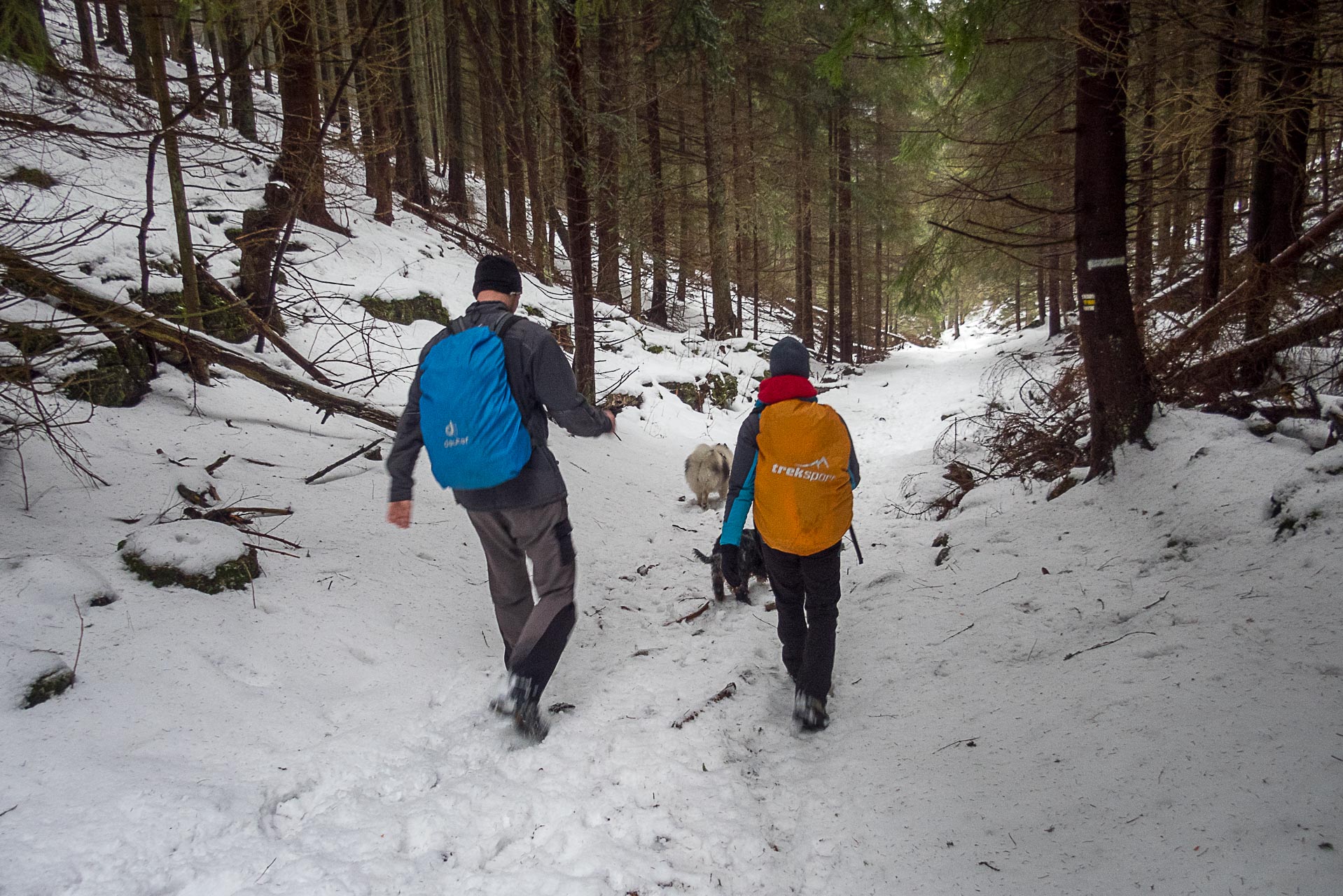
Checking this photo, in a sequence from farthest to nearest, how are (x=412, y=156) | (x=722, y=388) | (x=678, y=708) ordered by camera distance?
(x=412, y=156)
(x=722, y=388)
(x=678, y=708)

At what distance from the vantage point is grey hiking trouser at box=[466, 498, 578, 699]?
3.18m

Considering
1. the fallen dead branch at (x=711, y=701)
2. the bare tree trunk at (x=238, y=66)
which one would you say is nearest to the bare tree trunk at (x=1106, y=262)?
the fallen dead branch at (x=711, y=701)

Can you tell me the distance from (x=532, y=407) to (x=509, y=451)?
319 mm

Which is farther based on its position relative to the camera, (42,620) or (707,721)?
(707,721)

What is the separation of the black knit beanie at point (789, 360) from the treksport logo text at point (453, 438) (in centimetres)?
162

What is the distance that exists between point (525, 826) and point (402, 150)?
16265 mm

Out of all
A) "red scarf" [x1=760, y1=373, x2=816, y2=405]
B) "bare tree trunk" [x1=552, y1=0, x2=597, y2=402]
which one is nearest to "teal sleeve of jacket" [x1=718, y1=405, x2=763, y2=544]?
"red scarf" [x1=760, y1=373, x2=816, y2=405]

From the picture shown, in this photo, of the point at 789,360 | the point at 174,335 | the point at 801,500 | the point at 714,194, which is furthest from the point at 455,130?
the point at 801,500

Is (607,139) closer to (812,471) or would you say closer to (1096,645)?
(812,471)

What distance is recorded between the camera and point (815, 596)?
10.9ft

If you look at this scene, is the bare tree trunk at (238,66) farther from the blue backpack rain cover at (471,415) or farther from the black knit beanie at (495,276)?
the blue backpack rain cover at (471,415)

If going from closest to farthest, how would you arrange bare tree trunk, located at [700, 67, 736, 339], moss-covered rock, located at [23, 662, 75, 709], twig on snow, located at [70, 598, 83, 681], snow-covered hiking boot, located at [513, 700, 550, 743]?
moss-covered rock, located at [23, 662, 75, 709], twig on snow, located at [70, 598, 83, 681], snow-covered hiking boot, located at [513, 700, 550, 743], bare tree trunk, located at [700, 67, 736, 339]

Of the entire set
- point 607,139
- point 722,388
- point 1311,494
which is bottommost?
point 722,388

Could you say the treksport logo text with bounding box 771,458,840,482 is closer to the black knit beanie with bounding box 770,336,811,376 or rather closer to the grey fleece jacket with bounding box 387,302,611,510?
the black knit beanie with bounding box 770,336,811,376
